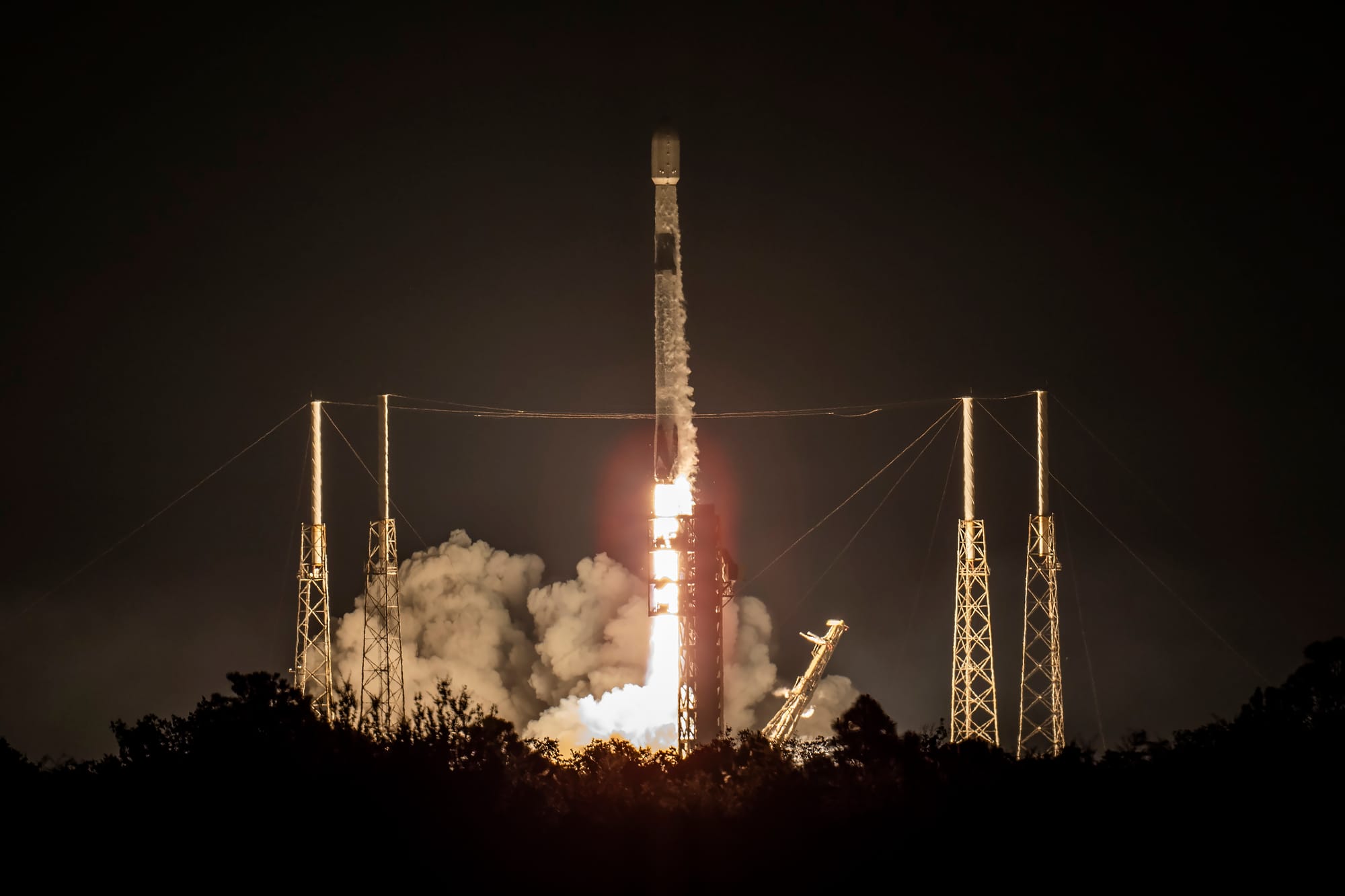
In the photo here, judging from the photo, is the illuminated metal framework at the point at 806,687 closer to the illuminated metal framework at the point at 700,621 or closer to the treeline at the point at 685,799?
the illuminated metal framework at the point at 700,621

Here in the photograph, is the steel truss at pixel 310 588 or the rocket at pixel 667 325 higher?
the rocket at pixel 667 325

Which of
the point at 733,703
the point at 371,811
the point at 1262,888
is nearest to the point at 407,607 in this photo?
the point at 733,703

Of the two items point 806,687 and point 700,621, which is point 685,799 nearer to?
point 700,621

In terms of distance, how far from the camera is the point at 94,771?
3806 centimetres

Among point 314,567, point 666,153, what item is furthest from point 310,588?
point 666,153

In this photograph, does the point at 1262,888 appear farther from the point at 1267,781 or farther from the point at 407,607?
the point at 407,607

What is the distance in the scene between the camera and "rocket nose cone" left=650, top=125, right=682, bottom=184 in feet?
207

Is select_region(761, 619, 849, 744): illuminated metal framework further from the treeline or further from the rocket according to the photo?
the treeline

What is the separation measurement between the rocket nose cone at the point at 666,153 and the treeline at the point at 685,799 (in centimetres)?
2930

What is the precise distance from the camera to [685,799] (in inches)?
1436

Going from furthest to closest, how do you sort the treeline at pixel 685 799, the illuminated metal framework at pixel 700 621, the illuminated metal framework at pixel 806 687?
1. the illuminated metal framework at pixel 806 687
2. the illuminated metal framework at pixel 700 621
3. the treeline at pixel 685 799

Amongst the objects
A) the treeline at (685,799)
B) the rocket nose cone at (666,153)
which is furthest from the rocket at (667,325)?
the treeline at (685,799)

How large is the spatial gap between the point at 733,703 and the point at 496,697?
964 centimetres

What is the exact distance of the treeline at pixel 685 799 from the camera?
32031 mm
